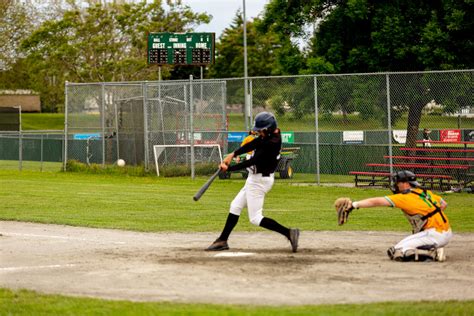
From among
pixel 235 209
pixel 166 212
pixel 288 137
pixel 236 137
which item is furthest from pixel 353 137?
pixel 235 209

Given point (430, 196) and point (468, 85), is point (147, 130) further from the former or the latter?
point (430, 196)

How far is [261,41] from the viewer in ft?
255

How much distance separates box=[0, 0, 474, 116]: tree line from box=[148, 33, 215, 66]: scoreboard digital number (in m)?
2.28

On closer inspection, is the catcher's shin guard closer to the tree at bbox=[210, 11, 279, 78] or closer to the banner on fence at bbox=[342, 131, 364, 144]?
the banner on fence at bbox=[342, 131, 364, 144]

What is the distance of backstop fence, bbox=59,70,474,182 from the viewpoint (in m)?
24.6

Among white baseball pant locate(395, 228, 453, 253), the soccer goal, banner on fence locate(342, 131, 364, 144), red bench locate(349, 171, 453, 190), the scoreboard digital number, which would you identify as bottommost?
white baseball pant locate(395, 228, 453, 253)

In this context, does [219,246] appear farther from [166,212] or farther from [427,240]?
[166,212]

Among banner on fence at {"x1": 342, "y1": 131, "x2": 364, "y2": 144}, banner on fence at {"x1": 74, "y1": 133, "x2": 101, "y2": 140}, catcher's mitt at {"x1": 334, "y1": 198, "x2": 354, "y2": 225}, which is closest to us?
catcher's mitt at {"x1": 334, "y1": 198, "x2": 354, "y2": 225}

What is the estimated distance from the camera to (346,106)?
2567 centimetres

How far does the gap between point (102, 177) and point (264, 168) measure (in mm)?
17550

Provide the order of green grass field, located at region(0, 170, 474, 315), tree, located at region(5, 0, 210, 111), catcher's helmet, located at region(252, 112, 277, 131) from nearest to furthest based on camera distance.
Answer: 1. green grass field, located at region(0, 170, 474, 315)
2. catcher's helmet, located at region(252, 112, 277, 131)
3. tree, located at region(5, 0, 210, 111)

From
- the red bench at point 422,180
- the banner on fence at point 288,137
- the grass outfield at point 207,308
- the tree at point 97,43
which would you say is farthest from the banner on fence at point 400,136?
the tree at point 97,43

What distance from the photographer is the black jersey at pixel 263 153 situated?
1220cm

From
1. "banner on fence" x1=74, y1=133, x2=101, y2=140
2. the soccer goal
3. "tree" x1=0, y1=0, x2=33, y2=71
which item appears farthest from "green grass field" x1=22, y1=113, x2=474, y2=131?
"tree" x1=0, y1=0, x2=33, y2=71
